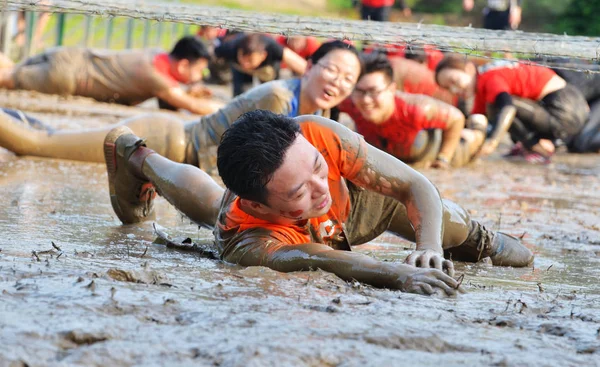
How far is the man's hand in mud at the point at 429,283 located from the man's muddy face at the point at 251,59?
276 inches

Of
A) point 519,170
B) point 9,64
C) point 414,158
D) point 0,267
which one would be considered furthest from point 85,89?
point 0,267

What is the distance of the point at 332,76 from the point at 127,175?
2026mm

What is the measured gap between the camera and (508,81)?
9867 millimetres

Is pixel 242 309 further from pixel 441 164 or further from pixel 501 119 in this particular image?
pixel 501 119

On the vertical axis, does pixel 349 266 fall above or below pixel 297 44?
below

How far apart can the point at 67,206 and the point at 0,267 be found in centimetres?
188

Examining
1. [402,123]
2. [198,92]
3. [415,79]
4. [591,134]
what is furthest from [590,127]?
[198,92]

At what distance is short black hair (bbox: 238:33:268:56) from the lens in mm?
10141

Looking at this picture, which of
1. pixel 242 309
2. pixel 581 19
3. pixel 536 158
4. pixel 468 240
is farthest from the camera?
pixel 581 19

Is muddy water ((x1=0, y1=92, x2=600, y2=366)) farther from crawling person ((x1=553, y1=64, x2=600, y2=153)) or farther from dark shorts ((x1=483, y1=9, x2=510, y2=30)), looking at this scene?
dark shorts ((x1=483, y1=9, x2=510, y2=30))

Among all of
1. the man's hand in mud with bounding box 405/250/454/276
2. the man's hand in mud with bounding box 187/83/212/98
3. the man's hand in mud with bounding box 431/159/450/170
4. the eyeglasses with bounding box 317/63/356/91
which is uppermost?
the eyeglasses with bounding box 317/63/356/91

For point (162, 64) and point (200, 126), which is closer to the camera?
point (200, 126)

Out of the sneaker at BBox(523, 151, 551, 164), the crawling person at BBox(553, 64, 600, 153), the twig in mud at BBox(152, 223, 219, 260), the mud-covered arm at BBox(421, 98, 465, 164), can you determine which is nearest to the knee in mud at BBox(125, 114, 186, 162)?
the mud-covered arm at BBox(421, 98, 465, 164)

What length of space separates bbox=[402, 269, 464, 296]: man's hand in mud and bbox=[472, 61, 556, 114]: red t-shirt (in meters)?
6.59
